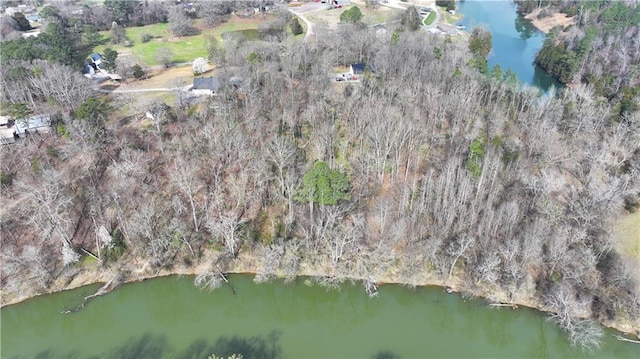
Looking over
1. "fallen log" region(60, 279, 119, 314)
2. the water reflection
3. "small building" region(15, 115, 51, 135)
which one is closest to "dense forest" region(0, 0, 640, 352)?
"small building" region(15, 115, 51, 135)

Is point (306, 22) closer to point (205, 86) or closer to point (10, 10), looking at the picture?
point (205, 86)

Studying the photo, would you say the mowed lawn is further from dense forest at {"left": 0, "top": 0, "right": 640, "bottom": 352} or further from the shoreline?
the shoreline

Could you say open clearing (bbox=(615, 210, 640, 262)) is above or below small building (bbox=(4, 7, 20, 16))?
below

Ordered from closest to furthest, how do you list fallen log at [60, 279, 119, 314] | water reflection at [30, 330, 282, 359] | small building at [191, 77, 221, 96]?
water reflection at [30, 330, 282, 359] → fallen log at [60, 279, 119, 314] → small building at [191, 77, 221, 96]

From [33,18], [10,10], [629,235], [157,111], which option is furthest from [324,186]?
[10,10]

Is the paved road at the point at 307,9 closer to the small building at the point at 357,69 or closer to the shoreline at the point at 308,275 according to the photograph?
the small building at the point at 357,69

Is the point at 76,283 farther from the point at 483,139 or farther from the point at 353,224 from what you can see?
the point at 483,139
